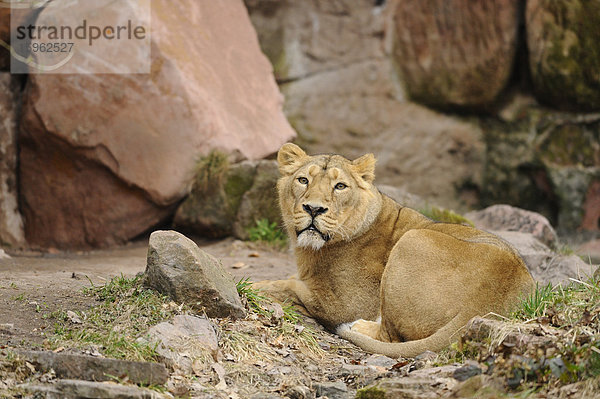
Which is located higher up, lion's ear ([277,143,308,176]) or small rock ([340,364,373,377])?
lion's ear ([277,143,308,176])

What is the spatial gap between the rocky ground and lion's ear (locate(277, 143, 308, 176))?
1463 millimetres

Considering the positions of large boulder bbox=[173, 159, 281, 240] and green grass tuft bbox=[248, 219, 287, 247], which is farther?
large boulder bbox=[173, 159, 281, 240]

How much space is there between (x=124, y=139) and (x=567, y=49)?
7.76 metres

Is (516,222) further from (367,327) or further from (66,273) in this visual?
(66,273)

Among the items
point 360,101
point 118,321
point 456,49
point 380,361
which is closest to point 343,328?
point 380,361

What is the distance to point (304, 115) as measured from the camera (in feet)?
48.6

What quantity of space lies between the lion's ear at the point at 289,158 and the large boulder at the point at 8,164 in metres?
5.23

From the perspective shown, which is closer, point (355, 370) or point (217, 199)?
point (355, 370)

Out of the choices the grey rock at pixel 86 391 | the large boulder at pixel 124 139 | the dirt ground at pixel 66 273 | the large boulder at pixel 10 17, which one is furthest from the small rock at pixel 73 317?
the large boulder at pixel 10 17

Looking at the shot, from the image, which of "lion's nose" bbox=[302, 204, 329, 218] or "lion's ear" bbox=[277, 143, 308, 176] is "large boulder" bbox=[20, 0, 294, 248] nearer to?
"lion's ear" bbox=[277, 143, 308, 176]

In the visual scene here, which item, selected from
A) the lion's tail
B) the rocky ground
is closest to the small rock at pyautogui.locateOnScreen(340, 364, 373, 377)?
the rocky ground

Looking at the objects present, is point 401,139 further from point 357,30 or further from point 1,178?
point 1,178

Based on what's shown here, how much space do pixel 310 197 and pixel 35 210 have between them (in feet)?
19.3

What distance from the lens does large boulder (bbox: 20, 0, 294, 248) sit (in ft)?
35.8
